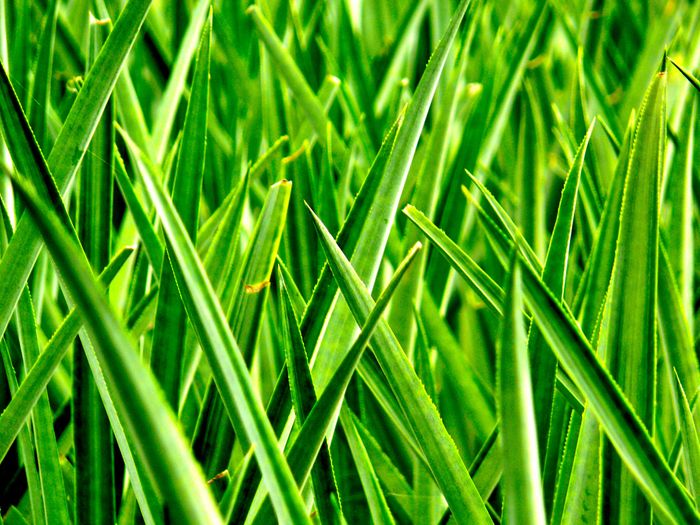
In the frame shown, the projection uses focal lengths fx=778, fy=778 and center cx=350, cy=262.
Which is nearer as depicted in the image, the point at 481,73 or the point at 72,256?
the point at 72,256

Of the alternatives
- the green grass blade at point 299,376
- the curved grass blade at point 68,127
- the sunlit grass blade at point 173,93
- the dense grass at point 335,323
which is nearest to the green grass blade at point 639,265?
the dense grass at point 335,323

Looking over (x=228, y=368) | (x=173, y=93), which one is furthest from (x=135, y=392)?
(x=173, y=93)

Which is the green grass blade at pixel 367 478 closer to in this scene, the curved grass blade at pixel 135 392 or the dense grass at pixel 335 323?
the dense grass at pixel 335 323

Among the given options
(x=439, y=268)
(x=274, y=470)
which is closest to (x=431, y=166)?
(x=439, y=268)

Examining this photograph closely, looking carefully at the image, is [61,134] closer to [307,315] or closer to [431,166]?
[307,315]

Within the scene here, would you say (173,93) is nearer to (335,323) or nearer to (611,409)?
(335,323)

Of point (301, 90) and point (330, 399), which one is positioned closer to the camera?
point (330, 399)

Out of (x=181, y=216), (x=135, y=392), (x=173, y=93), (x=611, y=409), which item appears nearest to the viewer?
(x=135, y=392)

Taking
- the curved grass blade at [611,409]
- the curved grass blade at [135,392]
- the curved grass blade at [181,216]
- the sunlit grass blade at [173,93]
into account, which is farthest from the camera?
the sunlit grass blade at [173,93]

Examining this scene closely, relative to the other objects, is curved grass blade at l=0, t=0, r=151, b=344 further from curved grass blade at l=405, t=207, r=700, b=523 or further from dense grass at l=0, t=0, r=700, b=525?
curved grass blade at l=405, t=207, r=700, b=523
